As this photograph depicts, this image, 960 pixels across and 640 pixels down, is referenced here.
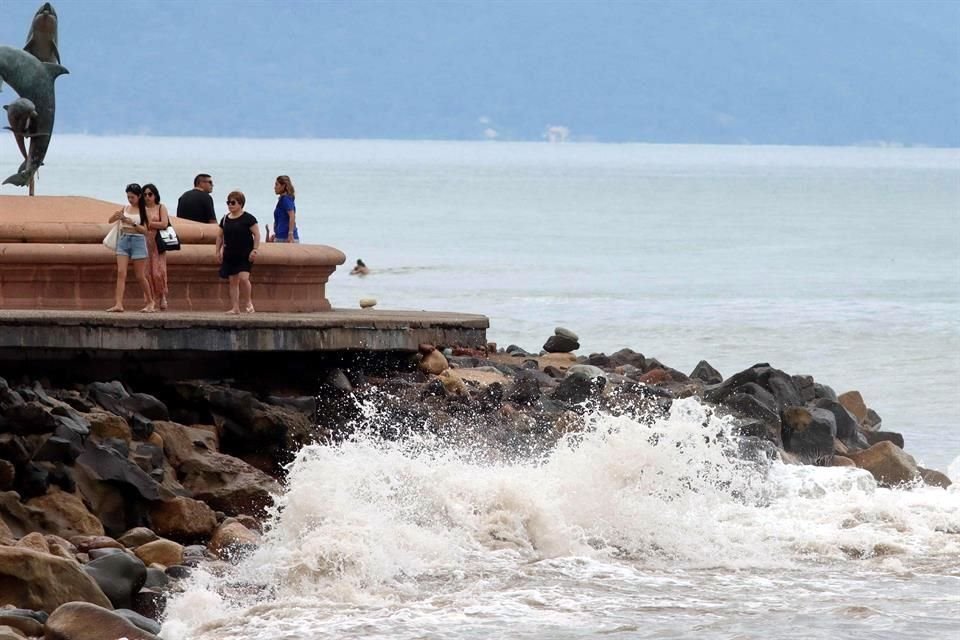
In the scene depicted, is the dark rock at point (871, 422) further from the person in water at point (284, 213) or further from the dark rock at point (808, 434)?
the person in water at point (284, 213)

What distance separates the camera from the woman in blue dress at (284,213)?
58.1ft

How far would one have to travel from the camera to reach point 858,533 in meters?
13.2

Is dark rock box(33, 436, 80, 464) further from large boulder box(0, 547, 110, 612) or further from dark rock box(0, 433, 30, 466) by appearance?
large boulder box(0, 547, 110, 612)

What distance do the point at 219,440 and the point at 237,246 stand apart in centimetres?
177

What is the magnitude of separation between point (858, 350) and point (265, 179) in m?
103

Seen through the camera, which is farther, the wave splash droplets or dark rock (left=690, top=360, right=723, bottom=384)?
dark rock (left=690, top=360, right=723, bottom=384)

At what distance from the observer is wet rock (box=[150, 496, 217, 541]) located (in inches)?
488

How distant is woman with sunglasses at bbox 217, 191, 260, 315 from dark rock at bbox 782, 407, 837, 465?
4.92 metres

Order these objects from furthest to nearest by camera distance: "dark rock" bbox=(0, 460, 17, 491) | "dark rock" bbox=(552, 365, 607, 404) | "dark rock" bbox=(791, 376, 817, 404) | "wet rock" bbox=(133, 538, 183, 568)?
"dark rock" bbox=(791, 376, 817, 404) < "dark rock" bbox=(552, 365, 607, 404) < "dark rock" bbox=(0, 460, 17, 491) < "wet rock" bbox=(133, 538, 183, 568)

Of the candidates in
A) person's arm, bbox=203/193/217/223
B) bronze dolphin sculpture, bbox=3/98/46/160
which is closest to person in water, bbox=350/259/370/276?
bronze dolphin sculpture, bbox=3/98/46/160

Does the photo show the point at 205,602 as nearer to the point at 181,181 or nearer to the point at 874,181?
the point at 181,181

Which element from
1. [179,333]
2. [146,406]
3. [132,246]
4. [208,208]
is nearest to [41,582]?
[146,406]

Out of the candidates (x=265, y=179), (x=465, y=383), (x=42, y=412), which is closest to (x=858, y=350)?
(x=465, y=383)

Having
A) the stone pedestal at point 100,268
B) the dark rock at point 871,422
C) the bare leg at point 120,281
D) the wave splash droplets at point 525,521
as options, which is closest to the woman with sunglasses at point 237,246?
the stone pedestal at point 100,268
